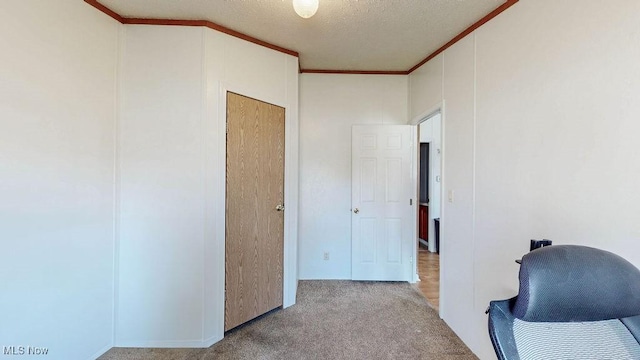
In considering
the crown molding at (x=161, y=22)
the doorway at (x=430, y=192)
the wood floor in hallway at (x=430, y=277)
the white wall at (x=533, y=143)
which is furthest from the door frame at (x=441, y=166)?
the crown molding at (x=161, y=22)

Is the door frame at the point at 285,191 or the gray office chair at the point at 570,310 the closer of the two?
the gray office chair at the point at 570,310

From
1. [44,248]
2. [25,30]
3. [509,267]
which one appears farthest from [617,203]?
[25,30]

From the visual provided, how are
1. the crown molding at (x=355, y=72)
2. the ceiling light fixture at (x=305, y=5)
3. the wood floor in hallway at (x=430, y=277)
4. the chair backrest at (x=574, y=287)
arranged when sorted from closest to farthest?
the chair backrest at (x=574, y=287) < the ceiling light fixture at (x=305, y=5) < the wood floor in hallway at (x=430, y=277) < the crown molding at (x=355, y=72)

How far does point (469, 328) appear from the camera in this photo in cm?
212

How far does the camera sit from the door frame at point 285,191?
2.19 m

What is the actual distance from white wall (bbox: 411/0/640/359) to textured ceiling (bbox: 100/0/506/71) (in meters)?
0.23

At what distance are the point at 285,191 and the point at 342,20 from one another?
162 centimetres

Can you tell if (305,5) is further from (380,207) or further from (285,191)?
(380,207)

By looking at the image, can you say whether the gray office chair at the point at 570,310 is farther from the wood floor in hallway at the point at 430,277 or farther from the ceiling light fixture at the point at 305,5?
the wood floor in hallway at the point at 430,277

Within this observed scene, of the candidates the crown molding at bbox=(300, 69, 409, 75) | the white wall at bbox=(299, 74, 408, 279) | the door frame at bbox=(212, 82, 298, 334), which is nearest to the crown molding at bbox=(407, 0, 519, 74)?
the crown molding at bbox=(300, 69, 409, 75)

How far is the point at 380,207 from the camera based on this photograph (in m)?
3.40

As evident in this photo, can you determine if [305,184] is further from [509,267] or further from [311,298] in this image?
[509,267]

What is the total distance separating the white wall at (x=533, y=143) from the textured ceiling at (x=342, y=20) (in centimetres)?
23

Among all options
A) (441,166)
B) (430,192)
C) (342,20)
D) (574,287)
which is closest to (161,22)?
(342,20)
